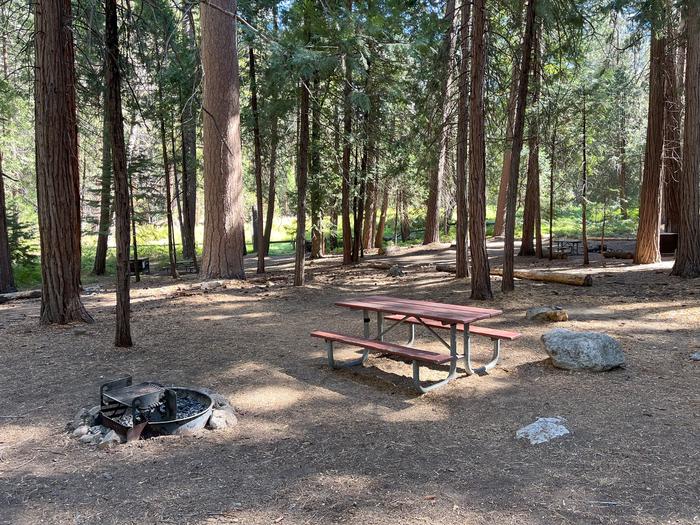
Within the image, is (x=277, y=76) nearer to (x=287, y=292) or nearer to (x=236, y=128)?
(x=236, y=128)

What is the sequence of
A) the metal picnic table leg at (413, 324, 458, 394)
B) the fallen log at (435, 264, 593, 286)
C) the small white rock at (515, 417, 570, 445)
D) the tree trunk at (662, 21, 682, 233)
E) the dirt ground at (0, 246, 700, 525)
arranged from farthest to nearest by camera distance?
the tree trunk at (662, 21, 682, 233)
the fallen log at (435, 264, 593, 286)
the metal picnic table leg at (413, 324, 458, 394)
the small white rock at (515, 417, 570, 445)
the dirt ground at (0, 246, 700, 525)

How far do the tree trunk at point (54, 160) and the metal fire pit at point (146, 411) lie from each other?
390 centimetres

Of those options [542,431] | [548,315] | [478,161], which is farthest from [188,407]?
[478,161]

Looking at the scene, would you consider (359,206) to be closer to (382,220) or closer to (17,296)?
(382,220)

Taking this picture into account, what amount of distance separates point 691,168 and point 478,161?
5383mm

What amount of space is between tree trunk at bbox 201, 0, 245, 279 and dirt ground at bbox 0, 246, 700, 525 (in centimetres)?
378

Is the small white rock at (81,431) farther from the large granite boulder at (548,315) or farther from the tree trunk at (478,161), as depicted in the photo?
the tree trunk at (478,161)

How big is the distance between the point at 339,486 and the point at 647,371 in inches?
159

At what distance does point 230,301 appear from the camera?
1039 centimetres

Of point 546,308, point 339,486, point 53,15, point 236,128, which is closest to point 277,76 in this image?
point 236,128

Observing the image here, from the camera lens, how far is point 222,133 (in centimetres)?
1134

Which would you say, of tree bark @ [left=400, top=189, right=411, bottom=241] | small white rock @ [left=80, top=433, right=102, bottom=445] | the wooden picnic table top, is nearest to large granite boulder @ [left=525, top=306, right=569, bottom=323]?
the wooden picnic table top

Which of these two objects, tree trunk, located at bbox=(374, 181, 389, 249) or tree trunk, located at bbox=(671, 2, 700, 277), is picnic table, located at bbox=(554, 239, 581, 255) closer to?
tree trunk, located at bbox=(671, 2, 700, 277)

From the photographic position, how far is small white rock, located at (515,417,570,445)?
162 inches
